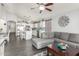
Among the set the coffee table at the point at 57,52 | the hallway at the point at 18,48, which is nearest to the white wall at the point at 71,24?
the coffee table at the point at 57,52

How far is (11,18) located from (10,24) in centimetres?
7

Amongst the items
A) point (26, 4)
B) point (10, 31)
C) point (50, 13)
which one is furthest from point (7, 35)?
point (50, 13)

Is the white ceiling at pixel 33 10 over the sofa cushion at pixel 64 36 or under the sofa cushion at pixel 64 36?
over

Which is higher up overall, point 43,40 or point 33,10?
point 33,10

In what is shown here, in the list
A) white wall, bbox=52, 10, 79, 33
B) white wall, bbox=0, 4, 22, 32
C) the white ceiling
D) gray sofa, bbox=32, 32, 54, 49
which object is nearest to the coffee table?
gray sofa, bbox=32, 32, 54, 49

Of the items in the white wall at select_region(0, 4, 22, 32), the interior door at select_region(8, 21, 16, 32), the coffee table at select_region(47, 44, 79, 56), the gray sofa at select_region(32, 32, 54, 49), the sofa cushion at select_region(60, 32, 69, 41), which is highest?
the white wall at select_region(0, 4, 22, 32)

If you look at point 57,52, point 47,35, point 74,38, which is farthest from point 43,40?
point 74,38

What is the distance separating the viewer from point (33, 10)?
56.1 inches

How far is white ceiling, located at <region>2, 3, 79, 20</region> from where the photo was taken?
4.64 feet

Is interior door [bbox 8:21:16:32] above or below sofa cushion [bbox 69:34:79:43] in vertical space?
above

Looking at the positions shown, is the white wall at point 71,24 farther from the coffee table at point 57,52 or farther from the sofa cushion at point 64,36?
the coffee table at point 57,52

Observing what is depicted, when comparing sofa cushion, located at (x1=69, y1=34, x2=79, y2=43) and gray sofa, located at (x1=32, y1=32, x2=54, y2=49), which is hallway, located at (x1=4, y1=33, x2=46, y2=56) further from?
sofa cushion, located at (x1=69, y1=34, x2=79, y2=43)

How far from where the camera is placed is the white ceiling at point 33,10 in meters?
1.41

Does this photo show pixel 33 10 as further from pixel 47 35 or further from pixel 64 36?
pixel 64 36
